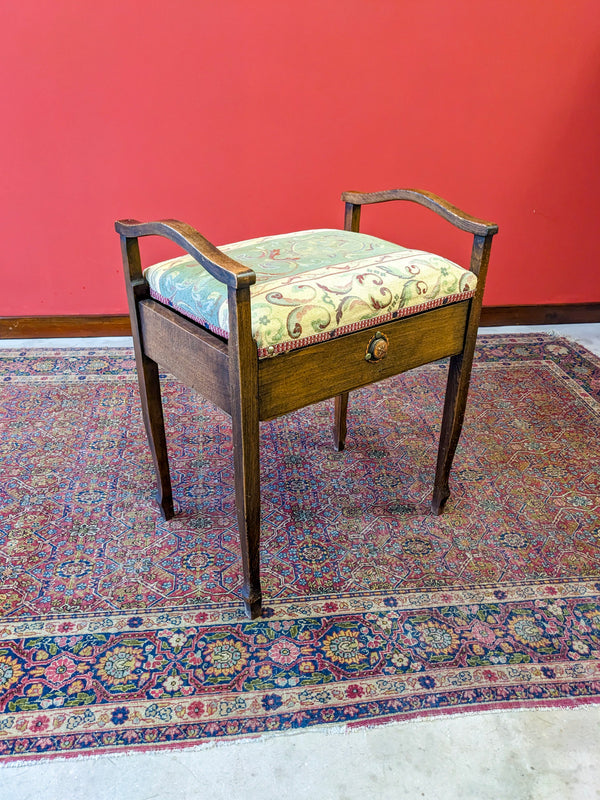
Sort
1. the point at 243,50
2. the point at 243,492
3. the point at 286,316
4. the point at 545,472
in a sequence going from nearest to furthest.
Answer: the point at 286,316, the point at 243,492, the point at 545,472, the point at 243,50

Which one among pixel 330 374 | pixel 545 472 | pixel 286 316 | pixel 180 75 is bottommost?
pixel 545 472

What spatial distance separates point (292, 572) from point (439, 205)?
0.90 metres

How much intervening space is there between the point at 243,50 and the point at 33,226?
3.33 ft

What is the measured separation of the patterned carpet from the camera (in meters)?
1.20

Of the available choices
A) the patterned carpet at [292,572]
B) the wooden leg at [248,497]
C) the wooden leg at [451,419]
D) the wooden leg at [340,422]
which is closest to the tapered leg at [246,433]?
the wooden leg at [248,497]

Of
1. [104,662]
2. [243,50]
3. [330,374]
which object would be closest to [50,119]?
[243,50]

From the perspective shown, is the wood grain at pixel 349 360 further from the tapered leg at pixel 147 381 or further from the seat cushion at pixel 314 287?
the tapered leg at pixel 147 381

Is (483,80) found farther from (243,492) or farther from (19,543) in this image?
(19,543)

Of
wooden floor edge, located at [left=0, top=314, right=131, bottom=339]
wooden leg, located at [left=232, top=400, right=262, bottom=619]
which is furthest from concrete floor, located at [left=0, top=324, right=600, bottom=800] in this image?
wooden floor edge, located at [left=0, top=314, right=131, bottom=339]

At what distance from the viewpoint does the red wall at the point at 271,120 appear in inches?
88.9

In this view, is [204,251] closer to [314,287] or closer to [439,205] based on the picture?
[314,287]

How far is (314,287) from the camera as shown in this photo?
1.20m

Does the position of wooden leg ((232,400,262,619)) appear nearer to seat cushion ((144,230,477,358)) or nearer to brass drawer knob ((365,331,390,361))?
seat cushion ((144,230,477,358))

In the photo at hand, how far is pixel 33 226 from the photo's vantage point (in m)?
2.46
